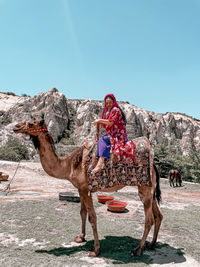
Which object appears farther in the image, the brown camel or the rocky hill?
the rocky hill

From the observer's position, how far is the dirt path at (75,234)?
4.29 meters

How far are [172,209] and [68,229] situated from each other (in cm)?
478

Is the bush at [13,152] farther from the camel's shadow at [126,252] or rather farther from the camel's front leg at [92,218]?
the camel's front leg at [92,218]

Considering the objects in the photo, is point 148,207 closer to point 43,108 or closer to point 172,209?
point 172,209

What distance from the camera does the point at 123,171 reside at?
4605 millimetres

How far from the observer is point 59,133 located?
Answer: 5212 cm

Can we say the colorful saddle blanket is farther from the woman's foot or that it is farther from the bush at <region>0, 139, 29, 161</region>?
the bush at <region>0, 139, 29, 161</region>

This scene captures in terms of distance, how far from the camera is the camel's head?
14.7ft

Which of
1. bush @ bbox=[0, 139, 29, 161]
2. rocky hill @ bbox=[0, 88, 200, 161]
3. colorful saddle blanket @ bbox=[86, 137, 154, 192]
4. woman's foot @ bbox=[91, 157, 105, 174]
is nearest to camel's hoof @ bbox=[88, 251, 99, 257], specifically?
colorful saddle blanket @ bbox=[86, 137, 154, 192]

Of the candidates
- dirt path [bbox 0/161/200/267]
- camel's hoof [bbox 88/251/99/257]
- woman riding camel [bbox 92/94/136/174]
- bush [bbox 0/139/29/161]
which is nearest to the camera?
dirt path [bbox 0/161/200/267]

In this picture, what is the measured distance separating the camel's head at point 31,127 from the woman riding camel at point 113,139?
3.63ft

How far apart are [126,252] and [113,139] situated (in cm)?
238

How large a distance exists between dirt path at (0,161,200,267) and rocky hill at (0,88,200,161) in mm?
40736

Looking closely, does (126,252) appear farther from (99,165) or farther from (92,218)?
(99,165)
